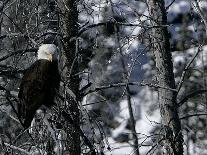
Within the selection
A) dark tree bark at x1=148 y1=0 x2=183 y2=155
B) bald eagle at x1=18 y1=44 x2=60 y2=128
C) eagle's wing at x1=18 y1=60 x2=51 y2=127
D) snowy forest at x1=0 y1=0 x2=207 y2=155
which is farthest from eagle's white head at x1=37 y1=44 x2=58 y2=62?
dark tree bark at x1=148 y1=0 x2=183 y2=155

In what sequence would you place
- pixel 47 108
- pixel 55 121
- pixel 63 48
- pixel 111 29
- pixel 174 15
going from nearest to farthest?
pixel 55 121, pixel 47 108, pixel 63 48, pixel 111 29, pixel 174 15

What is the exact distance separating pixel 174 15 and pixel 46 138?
21.1 metres

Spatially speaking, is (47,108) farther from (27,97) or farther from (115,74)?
(115,74)

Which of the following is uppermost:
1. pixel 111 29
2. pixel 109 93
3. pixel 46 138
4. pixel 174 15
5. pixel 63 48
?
pixel 174 15

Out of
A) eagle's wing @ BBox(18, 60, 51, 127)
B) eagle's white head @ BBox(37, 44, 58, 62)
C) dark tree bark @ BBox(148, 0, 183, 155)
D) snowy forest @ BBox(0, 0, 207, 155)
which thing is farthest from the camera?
dark tree bark @ BBox(148, 0, 183, 155)

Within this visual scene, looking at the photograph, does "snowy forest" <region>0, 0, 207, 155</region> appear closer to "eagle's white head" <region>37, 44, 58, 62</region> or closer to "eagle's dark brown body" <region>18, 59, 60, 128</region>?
"eagle's dark brown body" <region>18, 59, 60, 128</region>

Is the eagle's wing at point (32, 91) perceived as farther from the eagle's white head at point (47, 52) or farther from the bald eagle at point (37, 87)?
the eagle's white head at point (47, 52)

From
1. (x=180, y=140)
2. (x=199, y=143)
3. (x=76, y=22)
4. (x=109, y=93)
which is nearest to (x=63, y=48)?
(x=76, y=22)

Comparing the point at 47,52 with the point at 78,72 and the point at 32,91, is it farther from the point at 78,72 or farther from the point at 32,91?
the point at 78,72

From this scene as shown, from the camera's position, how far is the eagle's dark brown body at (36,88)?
5508 millimetres

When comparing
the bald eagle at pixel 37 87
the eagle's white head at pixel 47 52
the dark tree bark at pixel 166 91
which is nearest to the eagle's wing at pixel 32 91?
the bald eagle at pixel 37 87

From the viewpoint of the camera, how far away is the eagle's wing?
5.50m

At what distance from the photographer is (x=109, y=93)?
21.8 meters

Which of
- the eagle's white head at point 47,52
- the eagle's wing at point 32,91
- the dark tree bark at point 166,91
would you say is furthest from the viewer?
the dark tree bark at point 166,91
